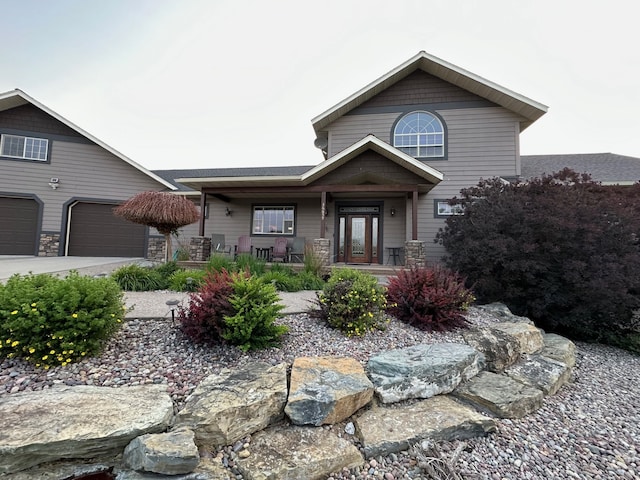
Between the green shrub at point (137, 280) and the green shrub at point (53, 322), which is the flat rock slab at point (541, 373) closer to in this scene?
the green shrub at point (53, 322)

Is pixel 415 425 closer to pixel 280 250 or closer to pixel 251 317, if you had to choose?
pixel 251 317

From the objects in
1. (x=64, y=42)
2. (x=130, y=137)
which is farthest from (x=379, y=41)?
(x=130, y=137)

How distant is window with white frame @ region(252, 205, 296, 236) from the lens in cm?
1045

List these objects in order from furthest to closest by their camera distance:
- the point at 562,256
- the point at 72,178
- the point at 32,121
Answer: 1. the point at 72,178
2. the point at 32,121
3. the point at 562,256

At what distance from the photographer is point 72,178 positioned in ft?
34.2

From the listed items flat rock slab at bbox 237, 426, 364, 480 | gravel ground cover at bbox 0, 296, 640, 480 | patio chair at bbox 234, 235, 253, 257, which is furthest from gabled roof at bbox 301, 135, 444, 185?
flat rock slab at bbox 237, 426, 364, 480

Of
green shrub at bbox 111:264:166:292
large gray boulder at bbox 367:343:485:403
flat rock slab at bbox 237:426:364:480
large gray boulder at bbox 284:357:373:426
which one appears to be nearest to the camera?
flat rock slab at bbox 237:426:364:480

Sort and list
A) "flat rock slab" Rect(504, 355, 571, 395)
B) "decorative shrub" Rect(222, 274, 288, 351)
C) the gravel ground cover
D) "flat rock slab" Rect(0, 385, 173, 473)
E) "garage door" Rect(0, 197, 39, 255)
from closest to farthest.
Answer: "flat rock slab" Rect(0, 385, 173, 473), the gravel ground cover, "decorative shrub" Rect(222, 274, 288, 351), "flat rock slab" Rect(504, 355, 571, 395), "garage door" Rect(0, 197, 39, 255)

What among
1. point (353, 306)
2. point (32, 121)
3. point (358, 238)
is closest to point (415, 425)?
point (353, 306)

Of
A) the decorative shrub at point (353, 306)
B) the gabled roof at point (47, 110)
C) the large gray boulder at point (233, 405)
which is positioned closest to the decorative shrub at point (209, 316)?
the large gray boulder at point (233, 405)

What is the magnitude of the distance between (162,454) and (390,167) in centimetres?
808

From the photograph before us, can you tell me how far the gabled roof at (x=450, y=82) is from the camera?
8570 mm

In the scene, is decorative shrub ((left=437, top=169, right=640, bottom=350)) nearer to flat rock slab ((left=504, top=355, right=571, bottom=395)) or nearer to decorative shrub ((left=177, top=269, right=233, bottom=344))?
flat rock slab ((left=504, top=355, right=571, bottom=395))

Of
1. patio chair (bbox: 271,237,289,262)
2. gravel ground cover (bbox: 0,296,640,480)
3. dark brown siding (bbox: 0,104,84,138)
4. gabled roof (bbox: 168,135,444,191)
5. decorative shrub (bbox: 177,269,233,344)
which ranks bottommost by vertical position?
gravel ground cover (bbox: 0,296,640,480)
